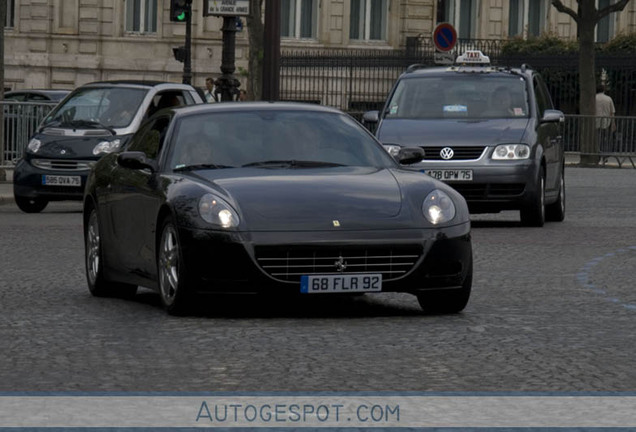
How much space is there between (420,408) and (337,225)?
316cm

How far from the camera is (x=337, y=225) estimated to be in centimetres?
1026

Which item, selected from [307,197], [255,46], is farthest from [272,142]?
[255,46]

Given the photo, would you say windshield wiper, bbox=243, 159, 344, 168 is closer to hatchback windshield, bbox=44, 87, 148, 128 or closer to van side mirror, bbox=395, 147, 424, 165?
van side mirror, bbox=395, 147, 424, 165

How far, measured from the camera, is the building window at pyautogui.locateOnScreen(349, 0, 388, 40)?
5500 centimetres

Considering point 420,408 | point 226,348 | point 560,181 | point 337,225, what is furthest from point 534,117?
point 420,408

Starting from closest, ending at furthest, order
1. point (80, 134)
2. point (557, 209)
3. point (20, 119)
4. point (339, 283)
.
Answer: point (339, 283), point (557, 209), point (80, 134), point (20, 119)

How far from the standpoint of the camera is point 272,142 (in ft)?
37.9

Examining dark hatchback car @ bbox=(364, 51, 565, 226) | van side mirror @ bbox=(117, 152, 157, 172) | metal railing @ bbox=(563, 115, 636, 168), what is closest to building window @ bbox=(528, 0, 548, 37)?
metal railing @ bbox=(563, 115, 636, 168)

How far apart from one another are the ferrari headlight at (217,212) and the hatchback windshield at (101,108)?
12.7m

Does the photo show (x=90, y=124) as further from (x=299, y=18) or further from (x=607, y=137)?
(x=299, y=18)

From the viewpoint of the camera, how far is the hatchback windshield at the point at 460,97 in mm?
20516

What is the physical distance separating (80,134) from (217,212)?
12924 mm

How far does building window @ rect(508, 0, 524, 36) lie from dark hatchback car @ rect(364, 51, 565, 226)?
35315 millimetres

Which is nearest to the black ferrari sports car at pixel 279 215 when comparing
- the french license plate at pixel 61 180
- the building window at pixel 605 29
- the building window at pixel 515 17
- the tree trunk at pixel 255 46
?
the french license plate at pixel 61 180
